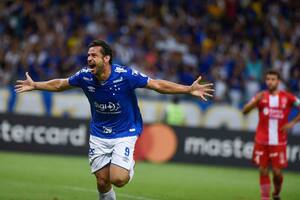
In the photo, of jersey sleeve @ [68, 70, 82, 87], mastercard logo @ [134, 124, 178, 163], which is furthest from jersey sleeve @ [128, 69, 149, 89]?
mastercard logo @ [134, 124, 178, 163]

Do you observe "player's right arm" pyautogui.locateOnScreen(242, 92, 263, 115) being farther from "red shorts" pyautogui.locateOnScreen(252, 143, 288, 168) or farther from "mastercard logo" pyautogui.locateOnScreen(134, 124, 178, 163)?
"mastercard logo" pyautogui.locateOnScreen(134, 124, 178, 163)

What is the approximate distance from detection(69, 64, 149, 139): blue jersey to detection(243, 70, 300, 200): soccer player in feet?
10.3

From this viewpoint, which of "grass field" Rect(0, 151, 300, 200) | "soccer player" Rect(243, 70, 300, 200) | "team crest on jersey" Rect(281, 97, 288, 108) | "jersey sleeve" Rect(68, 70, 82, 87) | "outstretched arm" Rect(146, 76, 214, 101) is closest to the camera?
"outstretched arm" Rect(146, 76, 214, 101)

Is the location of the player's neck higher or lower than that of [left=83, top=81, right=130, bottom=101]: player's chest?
higher

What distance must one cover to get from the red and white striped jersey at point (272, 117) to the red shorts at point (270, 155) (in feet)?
0.28

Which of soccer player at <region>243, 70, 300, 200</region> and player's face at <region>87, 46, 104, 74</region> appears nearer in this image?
player's face at <region>87, 46, 104, 74</region>

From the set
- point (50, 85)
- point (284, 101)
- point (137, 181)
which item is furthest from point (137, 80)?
point (137, 181)

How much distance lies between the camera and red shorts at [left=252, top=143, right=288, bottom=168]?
12.9 metres

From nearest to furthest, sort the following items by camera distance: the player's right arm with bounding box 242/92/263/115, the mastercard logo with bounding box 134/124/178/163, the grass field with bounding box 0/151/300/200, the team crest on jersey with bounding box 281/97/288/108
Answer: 1. the player's right arm with bounding box 242/92/263/115
2. the grass field with bounding box 0/151/300/200
3. the team crest on jersey with bounding box 281/97/288/108
4. the mastercard logo with bounding box 134/124/178/163

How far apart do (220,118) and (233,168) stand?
2.87 metres

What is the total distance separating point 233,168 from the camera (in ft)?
67.8

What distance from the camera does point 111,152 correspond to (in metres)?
10.4

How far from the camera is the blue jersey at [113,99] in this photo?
408 inches

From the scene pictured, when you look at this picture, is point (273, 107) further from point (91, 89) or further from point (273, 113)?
point (91, 89)
